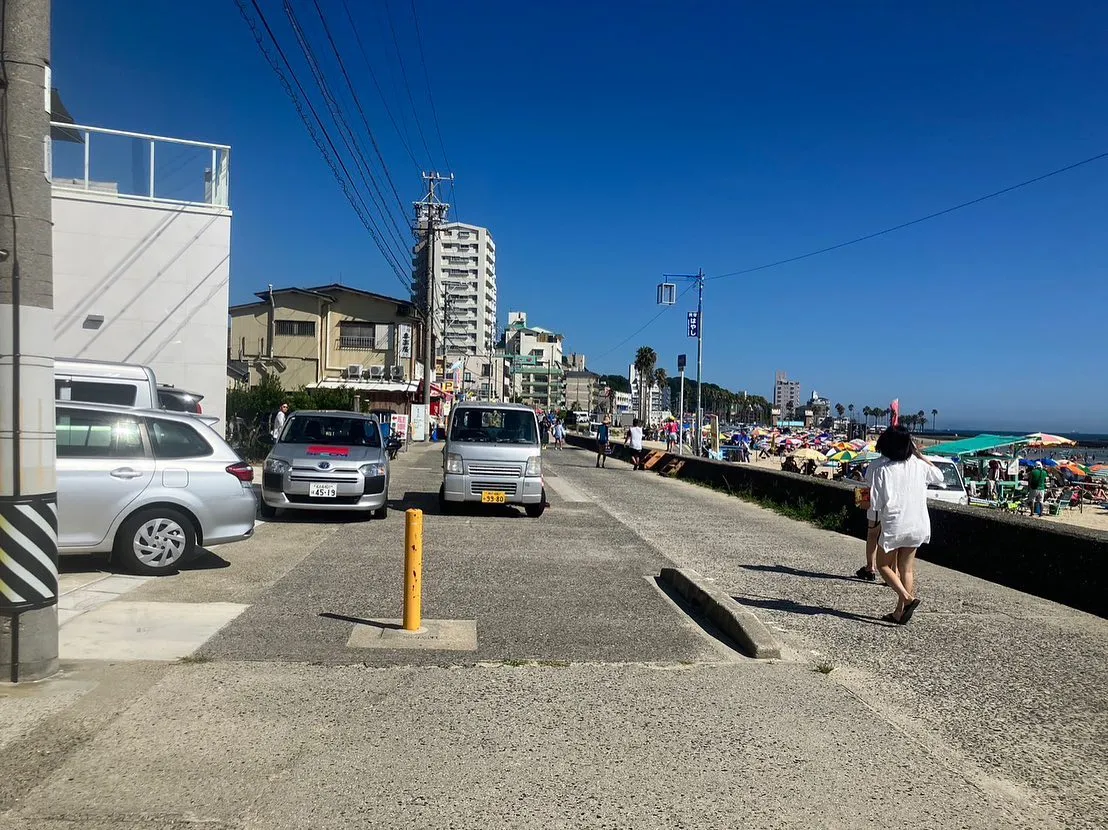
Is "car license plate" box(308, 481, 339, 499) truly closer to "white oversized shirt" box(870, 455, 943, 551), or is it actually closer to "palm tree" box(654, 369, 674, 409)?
"white oversized shirt" box(870, 455, 943, 551)

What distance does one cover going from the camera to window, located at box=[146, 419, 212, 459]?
856cm

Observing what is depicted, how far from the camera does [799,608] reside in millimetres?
8148

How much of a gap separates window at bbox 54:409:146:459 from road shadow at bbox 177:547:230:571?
128 centimetres

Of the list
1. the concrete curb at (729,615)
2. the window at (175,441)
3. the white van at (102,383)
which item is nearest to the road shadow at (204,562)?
the window at (175,441)

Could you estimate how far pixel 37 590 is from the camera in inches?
206

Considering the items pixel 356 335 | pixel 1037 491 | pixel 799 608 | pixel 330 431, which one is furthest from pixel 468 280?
pixel 799 608

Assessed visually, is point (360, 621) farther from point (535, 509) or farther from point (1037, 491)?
point (1037, 491)

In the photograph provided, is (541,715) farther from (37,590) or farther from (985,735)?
(37,590)

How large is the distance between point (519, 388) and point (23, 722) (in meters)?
148

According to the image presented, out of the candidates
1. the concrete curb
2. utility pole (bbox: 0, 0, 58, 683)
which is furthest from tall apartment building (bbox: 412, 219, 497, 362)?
utility pole (bbox: 0, 0, 58, 683)

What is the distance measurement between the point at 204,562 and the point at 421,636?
399 cm

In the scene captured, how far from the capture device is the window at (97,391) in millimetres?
11461

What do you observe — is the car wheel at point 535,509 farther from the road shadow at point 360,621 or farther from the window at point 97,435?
the road shadow at point 360,621

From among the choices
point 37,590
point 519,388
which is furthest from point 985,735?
point 519,388
